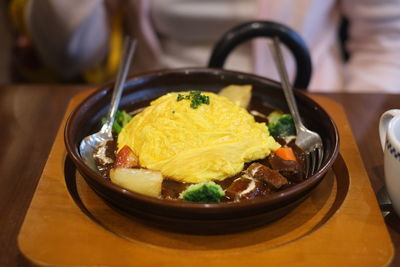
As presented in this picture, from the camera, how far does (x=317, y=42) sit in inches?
91.0

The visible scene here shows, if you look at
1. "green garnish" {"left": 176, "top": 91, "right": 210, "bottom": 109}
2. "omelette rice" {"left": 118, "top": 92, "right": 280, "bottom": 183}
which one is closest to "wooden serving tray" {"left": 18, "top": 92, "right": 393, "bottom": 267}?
"omelette rice" {"left": 118, "top": 92, "right": 280, "bottom": 183}

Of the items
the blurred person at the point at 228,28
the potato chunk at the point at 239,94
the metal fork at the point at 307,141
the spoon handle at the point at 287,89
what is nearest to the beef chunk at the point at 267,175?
the metal fork at the point at 307,141

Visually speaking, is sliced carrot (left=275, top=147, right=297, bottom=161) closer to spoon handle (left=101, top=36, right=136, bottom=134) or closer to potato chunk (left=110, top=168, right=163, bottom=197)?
potato chunk (left=110, top=168, right=163, bottom=197)

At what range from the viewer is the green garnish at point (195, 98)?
1.25 meters

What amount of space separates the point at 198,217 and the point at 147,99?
2.09ft

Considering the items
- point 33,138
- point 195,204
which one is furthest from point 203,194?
point 33,138

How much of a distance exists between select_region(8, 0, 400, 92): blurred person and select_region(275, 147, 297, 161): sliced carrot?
39.0 inches

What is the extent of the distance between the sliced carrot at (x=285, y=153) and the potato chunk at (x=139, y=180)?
35 centimetres

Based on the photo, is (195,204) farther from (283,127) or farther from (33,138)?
(33,138)

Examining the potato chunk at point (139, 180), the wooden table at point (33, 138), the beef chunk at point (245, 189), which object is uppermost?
the beef chunk at point (245, 189)

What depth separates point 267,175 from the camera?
106cm

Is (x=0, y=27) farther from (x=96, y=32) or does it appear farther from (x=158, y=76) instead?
(x=158, y=76)

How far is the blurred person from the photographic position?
6.94 ft

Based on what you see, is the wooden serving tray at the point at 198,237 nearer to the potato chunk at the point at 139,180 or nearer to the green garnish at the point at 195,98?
the potato chunk at the point at 139,180
